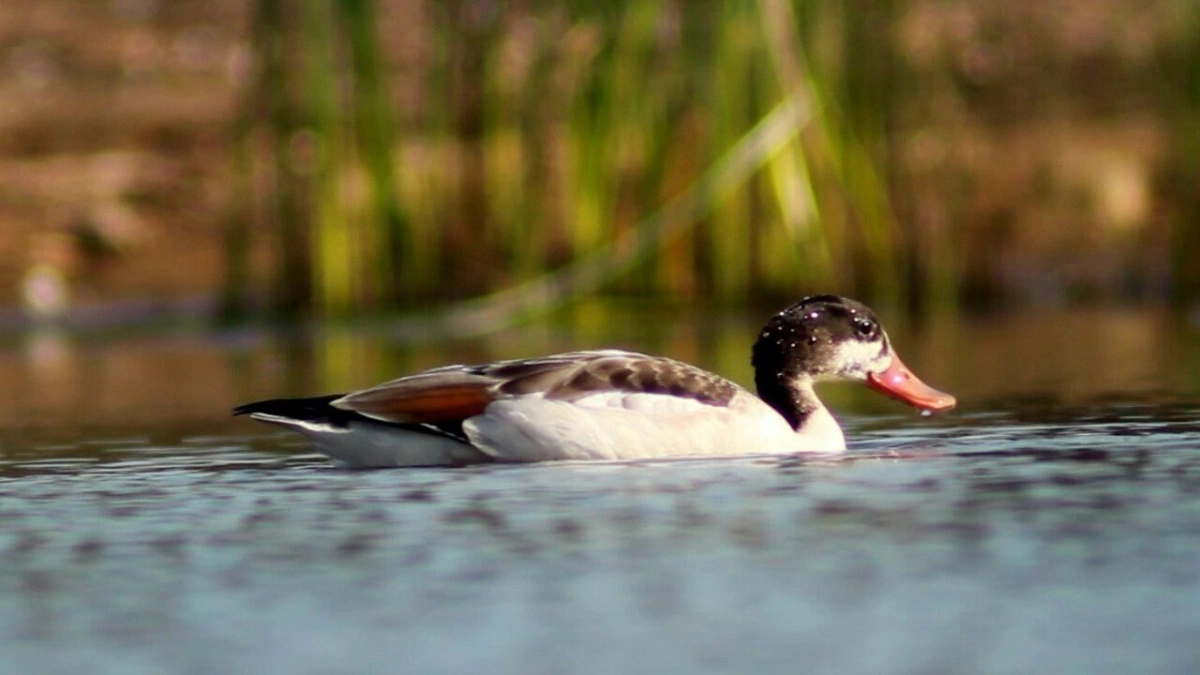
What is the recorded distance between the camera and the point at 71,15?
2520 cm

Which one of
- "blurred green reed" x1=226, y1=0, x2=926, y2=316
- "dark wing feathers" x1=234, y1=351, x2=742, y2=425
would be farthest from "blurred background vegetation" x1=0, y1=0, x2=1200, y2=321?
"dark wing feathers" x1=234, y1=351, x2=742, y2=425

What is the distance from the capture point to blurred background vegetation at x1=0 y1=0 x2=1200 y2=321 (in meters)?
15.6

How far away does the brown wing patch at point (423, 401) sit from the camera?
9117 mm

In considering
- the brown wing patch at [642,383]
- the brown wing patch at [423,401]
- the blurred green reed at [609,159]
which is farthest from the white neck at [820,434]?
the blurred green reed at [609,159]

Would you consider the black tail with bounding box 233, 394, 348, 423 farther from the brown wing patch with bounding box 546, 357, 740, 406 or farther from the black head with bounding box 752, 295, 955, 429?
the black head with bounding box 752, 295, 955, 429

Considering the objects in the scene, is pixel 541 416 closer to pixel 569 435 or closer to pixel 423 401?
pixel 569 435

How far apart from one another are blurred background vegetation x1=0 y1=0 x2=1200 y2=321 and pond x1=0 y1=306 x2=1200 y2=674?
4.25 meters

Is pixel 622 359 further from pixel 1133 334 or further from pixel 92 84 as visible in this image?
pixel 92 84

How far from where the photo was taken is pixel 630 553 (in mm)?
7059

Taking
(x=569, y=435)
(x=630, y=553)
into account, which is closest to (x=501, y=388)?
(x=569, y=435)

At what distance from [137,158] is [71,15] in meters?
2.92

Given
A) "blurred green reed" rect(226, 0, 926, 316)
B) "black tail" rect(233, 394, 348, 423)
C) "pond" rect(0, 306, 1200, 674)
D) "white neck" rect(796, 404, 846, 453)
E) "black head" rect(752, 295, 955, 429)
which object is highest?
"blurred green reed" rect(226, 0, 926, 316)

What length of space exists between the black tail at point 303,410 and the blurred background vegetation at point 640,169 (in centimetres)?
614

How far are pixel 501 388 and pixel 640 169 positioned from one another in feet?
29.0
